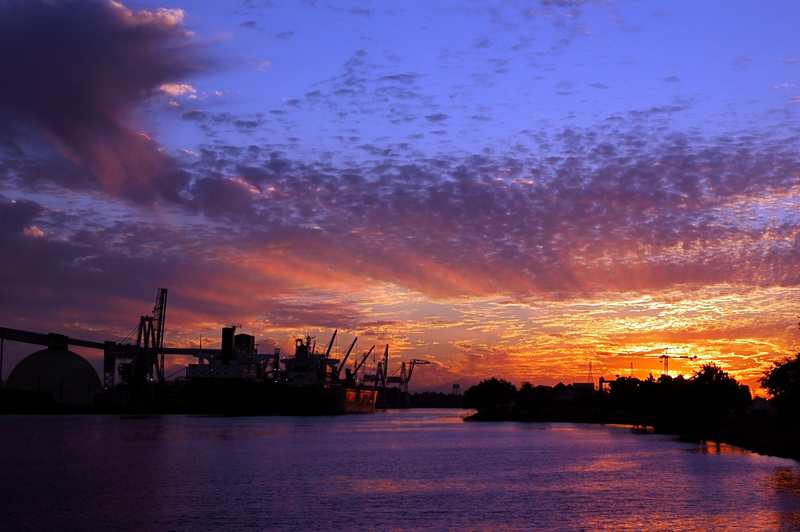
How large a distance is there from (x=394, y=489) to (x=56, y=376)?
172 metres

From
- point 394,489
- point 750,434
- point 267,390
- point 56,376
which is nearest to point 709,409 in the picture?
point 750,434

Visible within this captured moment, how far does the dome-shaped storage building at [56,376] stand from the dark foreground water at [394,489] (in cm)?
13039

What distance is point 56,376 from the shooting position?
7441 inches

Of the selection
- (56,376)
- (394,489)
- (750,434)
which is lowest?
(394,489)

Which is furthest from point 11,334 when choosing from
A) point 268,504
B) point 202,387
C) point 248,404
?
point 268,504

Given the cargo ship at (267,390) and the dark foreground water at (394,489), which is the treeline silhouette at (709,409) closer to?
the dark foreground water at (394,489)

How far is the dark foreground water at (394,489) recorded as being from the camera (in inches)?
1181

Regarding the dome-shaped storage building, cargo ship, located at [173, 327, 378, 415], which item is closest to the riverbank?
cargo ship, located at [173, 327, 378, 415]

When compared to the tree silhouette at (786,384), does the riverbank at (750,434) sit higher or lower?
lower

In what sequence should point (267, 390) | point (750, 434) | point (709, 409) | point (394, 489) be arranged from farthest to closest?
point (267, 390)
point (709, 409)
point (750, 434)
point (394, 489)

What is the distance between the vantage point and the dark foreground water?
30.0 meters

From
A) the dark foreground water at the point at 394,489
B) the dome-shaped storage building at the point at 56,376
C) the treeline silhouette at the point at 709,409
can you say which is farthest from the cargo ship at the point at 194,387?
the dark foreground water at the point at 394,489

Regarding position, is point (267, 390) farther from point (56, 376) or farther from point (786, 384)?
point (786, 384)

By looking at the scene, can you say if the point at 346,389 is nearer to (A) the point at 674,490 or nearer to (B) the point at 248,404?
(B) the point at 248,404
